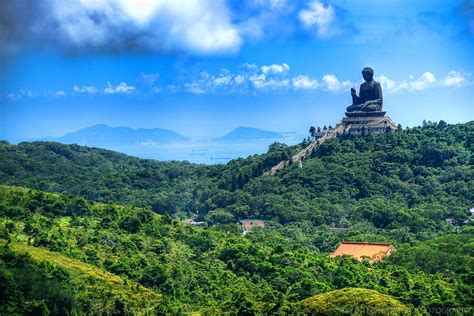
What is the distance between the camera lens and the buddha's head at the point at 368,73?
55.4 metres

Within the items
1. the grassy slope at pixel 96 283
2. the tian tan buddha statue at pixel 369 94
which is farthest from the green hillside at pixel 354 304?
the tian tan buddha statue at pixel 369 94

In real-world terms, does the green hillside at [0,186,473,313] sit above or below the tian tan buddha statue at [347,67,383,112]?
below

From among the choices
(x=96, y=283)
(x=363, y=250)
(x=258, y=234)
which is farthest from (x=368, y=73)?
(x=96, y=283)

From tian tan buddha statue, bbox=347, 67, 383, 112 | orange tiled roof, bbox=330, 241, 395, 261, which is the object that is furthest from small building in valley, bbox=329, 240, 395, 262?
tian tan buddha statue, bbox=347, 67, 383, 112

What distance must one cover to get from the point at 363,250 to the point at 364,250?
48mm

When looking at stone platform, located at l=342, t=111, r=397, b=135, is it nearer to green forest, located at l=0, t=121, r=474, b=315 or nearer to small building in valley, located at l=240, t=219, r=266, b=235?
green forest, located at l=0, t=121, r=474, b=315

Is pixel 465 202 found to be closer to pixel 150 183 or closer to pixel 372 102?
pixel 372 102

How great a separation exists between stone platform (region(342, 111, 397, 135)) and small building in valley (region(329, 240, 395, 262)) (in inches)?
836

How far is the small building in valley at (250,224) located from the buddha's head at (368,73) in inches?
591

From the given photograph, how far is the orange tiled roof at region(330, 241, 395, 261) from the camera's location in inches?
1325

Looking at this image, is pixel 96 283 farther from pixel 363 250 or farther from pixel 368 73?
pixel 368 73

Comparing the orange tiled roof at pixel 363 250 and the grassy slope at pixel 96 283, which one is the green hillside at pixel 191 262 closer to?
the grassy slope at pixel 96 283

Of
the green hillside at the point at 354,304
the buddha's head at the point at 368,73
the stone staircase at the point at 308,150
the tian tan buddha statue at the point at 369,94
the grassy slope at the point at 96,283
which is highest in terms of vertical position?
the buddha's head at the point at 368,73

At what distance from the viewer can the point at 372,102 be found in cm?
5534
